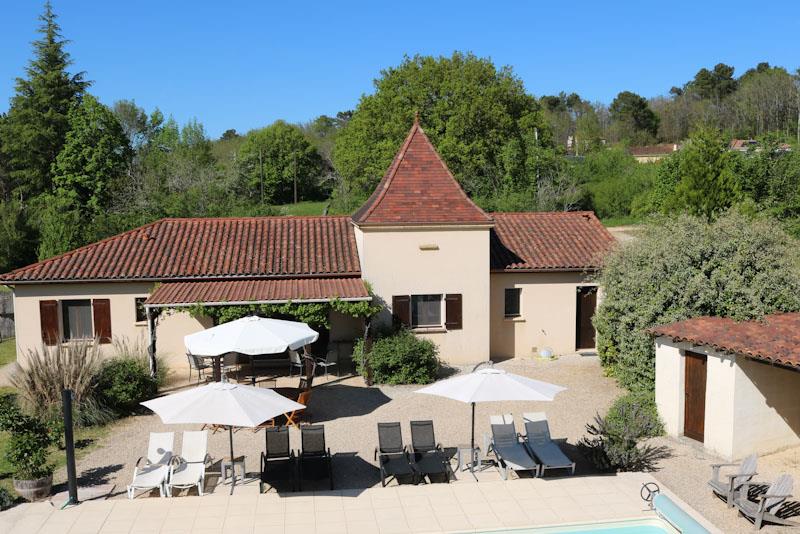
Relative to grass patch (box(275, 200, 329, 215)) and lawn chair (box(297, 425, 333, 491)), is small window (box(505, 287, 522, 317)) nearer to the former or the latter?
lawn chair (box(297, 425, 333, 491))

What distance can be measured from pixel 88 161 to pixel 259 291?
40.0m

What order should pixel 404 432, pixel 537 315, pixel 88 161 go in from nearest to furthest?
pixel 404 432
pixel 537 315
pixel 88 161

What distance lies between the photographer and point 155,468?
12578 mm

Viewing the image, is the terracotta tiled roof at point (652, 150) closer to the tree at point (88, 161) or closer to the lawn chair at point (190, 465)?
the tree at point (88, 161)

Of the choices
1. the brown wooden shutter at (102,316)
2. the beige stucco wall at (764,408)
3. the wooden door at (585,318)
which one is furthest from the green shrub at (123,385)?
the wooden door at (585,318)

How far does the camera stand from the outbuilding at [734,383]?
13734 millimetres

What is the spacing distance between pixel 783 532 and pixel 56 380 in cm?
1554

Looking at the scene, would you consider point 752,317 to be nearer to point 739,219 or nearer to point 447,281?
point 739,219

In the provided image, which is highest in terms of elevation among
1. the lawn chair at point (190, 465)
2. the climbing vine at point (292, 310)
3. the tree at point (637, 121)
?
the tree at point (637, 121)

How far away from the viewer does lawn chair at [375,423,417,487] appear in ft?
41.7

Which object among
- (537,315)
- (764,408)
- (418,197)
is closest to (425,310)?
(418,197)

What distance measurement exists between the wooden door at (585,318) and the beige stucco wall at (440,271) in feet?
13.1

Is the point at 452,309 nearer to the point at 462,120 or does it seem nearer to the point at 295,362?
the point at 295,362

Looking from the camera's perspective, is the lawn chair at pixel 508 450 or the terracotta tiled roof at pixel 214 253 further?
the terracotta tiled roof at pixel 214 253
